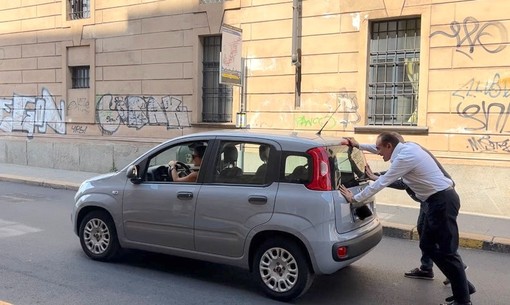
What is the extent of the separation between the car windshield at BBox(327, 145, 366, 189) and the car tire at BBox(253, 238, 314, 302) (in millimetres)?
766

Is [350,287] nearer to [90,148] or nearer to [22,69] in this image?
[90,148]

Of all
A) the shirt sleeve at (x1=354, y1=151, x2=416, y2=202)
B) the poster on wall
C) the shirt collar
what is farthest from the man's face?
the poster on wall

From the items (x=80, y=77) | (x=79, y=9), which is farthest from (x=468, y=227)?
(x=79, y=9)

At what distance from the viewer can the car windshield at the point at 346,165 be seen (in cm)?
475

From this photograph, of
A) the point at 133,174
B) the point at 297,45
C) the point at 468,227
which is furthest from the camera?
the point at 297,45

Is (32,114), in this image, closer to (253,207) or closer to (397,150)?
(253,207)

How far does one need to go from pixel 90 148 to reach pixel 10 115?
4.47 meters

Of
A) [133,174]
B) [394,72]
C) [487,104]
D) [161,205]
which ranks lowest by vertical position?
[161,205]

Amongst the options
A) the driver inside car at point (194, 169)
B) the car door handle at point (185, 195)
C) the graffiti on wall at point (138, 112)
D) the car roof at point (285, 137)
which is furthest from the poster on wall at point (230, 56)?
the car door handle at point (185, 195)

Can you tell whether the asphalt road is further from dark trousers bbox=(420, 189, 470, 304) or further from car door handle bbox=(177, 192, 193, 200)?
car door handle bbox=(177, 192, 193, 200)

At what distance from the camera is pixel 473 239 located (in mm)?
7242

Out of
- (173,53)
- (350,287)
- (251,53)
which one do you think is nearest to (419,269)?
(350,287)

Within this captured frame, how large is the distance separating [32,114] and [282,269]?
47.6ft

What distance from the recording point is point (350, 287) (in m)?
5.18
